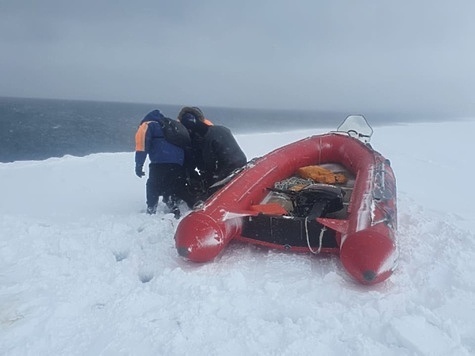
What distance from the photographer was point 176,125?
4102 millimetres

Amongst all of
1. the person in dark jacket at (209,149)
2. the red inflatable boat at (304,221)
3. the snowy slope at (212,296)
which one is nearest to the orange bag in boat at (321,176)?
the red inflatable boat at (304,221)

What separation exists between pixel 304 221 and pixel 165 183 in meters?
1.81

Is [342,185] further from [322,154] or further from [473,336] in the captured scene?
[473,336]

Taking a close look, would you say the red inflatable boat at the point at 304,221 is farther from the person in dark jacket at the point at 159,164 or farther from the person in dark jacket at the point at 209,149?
the person in dark jacket at the point at 159,164

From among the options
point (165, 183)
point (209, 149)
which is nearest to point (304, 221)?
point (209, 149)

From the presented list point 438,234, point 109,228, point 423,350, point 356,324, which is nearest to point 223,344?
point 356,324

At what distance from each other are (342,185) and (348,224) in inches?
75.2

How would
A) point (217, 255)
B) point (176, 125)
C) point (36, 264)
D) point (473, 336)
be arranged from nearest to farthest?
point (473, 336)
point (36, 264)
point (217, 255)
point (176, 125)

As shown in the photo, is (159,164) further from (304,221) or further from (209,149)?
(304,221)

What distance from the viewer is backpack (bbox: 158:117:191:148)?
4.04 meters

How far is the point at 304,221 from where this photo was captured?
2.92m

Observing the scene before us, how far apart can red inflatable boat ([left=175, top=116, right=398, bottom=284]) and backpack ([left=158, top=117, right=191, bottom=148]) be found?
739mm

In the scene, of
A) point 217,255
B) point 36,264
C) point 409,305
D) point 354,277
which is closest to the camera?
point 409,305

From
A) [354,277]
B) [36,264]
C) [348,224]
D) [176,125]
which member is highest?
[176,125]
